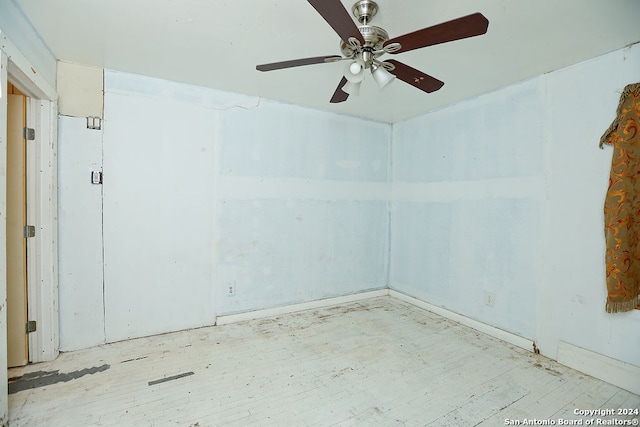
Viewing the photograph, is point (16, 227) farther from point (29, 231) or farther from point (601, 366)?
point (601, 366)

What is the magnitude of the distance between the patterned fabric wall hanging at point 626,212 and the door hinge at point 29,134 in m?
4.10

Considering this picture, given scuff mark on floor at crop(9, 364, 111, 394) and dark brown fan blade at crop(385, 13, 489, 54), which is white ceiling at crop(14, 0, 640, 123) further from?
scuff mark on floor at crop(9, 364, 111, 394)

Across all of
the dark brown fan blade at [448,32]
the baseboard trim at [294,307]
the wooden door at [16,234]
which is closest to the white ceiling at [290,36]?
the dark brown fan blade at [448,32]

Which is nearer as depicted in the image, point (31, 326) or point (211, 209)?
point (31, 326)

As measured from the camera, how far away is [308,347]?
8.21 ft

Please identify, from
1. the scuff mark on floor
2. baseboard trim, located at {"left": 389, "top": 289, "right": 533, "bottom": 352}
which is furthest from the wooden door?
baseboard trim, located at {"left": 389, "top": 289, "right": 533, "bottom": 352}

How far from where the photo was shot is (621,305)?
6.42 feet

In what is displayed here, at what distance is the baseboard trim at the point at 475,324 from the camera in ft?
8.31

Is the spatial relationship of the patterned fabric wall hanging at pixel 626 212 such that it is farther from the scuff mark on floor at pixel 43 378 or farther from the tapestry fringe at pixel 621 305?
the scuff mark on floor at pixel 43 378

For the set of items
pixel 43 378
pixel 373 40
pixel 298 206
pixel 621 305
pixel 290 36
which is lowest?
pixel 43 378

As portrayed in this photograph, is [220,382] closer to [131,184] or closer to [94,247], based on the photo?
[94,247]

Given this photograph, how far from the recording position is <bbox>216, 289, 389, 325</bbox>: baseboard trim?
9.76 feet

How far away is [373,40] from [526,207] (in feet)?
6.69

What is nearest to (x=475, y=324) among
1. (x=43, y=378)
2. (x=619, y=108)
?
(x=619, y=108)
